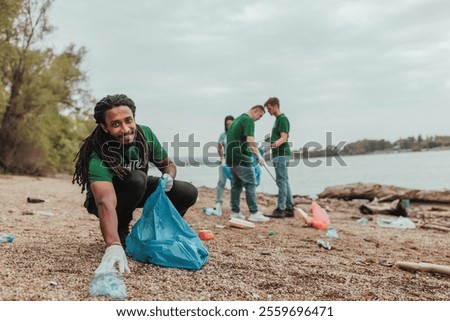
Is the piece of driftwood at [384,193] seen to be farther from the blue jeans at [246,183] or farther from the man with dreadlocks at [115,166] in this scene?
the man with dreadlocks at [115,166]

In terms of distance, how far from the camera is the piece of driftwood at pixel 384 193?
39.3 ft

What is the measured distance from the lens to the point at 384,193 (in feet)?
44.3

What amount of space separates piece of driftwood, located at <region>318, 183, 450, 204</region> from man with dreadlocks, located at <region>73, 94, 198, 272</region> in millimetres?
10053

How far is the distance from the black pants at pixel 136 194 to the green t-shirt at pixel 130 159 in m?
0.10

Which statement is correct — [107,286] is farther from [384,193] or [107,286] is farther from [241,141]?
[384,193]

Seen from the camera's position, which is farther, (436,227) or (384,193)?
(384,193)

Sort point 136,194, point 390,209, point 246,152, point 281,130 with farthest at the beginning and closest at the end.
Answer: point 390,209
point 281,130
point 246,152
point 136,194

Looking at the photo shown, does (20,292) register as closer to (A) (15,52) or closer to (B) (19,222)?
(B) (19,222)

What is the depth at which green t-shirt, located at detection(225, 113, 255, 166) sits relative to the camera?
662 cm

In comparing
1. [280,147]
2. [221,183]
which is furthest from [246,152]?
[221,183]

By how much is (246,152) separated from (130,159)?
11.7 feet

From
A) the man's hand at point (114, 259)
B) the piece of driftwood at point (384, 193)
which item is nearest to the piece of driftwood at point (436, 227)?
the piece of driftwood at point (384, 193)

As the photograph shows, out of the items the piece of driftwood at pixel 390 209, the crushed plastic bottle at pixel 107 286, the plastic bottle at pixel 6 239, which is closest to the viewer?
the crushed plastic bottle at pixel 107 286
